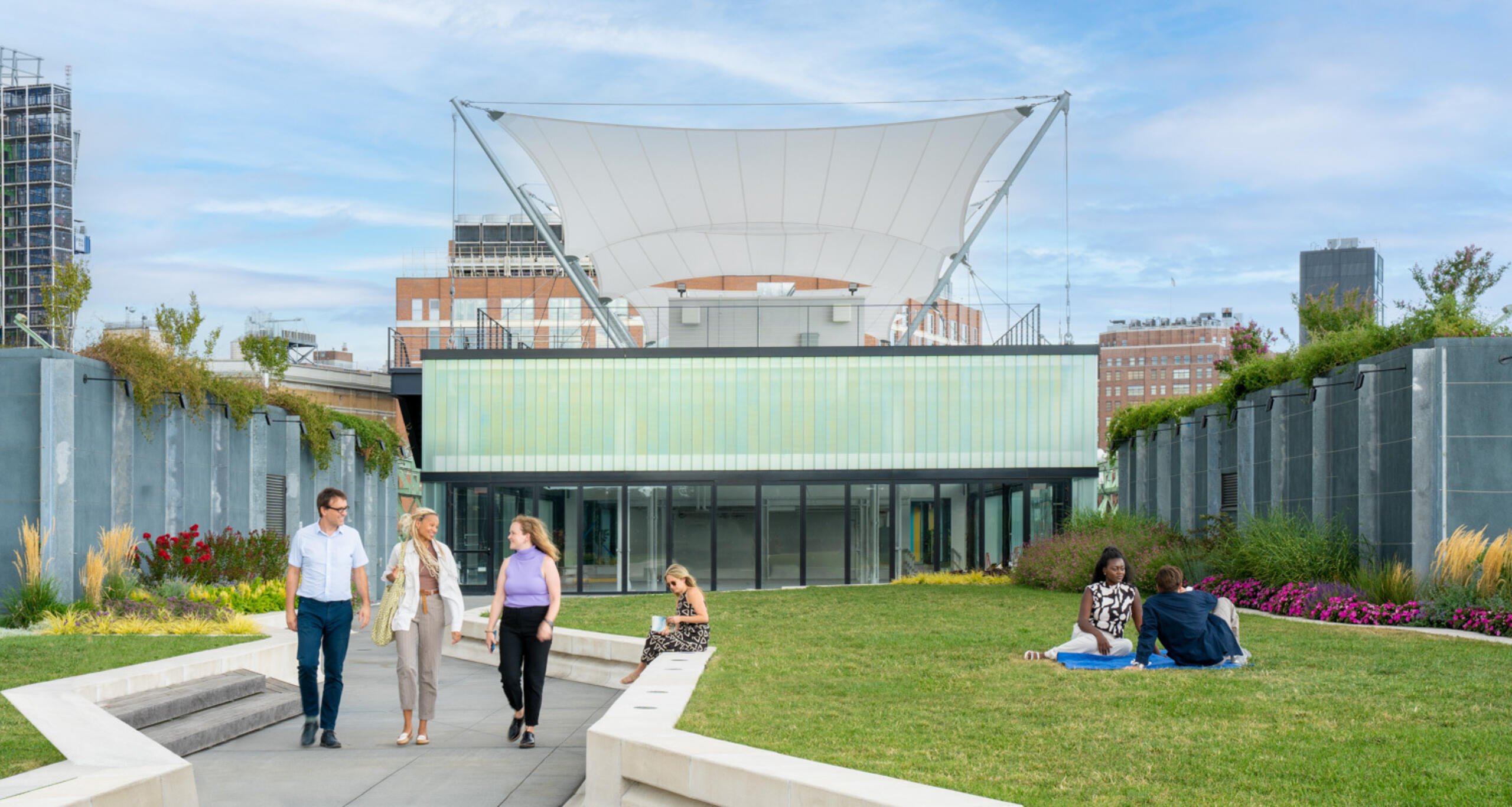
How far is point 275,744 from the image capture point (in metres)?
9.80

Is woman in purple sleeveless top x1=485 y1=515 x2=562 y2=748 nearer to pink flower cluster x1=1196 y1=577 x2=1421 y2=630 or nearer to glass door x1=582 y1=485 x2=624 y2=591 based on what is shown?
pink flower cluster x1=1196 y1=577 x2=1421 y2=630

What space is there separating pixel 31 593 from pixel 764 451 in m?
16.3

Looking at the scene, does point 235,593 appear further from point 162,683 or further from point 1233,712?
point 1233,712

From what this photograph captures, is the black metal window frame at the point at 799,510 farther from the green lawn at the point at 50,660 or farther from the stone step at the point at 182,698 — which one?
the stone step at the point at 182,698

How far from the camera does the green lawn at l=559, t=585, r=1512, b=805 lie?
20.3 ft

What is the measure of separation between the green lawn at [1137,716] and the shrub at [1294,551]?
10.3ft

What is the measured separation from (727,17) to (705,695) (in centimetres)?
1343

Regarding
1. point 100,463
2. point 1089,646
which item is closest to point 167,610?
point 100,463

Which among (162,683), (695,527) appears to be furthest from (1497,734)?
(695,527)

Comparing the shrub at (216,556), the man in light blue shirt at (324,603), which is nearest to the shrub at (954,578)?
the shrub at (216,556)

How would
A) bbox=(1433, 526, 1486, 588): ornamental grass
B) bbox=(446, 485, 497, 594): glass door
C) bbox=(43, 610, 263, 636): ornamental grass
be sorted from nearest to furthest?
1. bbox=(43, 610, 263, 636): ornamental grass
2. bbox=(1433, 526, 1486, 588): ornamental grass
3. bbox=(446, 485, 497, 594): glass door

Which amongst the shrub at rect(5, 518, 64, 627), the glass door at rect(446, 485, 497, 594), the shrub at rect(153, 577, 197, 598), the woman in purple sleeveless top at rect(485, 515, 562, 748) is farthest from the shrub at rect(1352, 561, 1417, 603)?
the glass door at rect(446, 485, 497, 594)

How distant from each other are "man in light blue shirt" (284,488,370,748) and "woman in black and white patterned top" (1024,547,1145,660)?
567 cm

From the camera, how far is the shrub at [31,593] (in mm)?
15312
